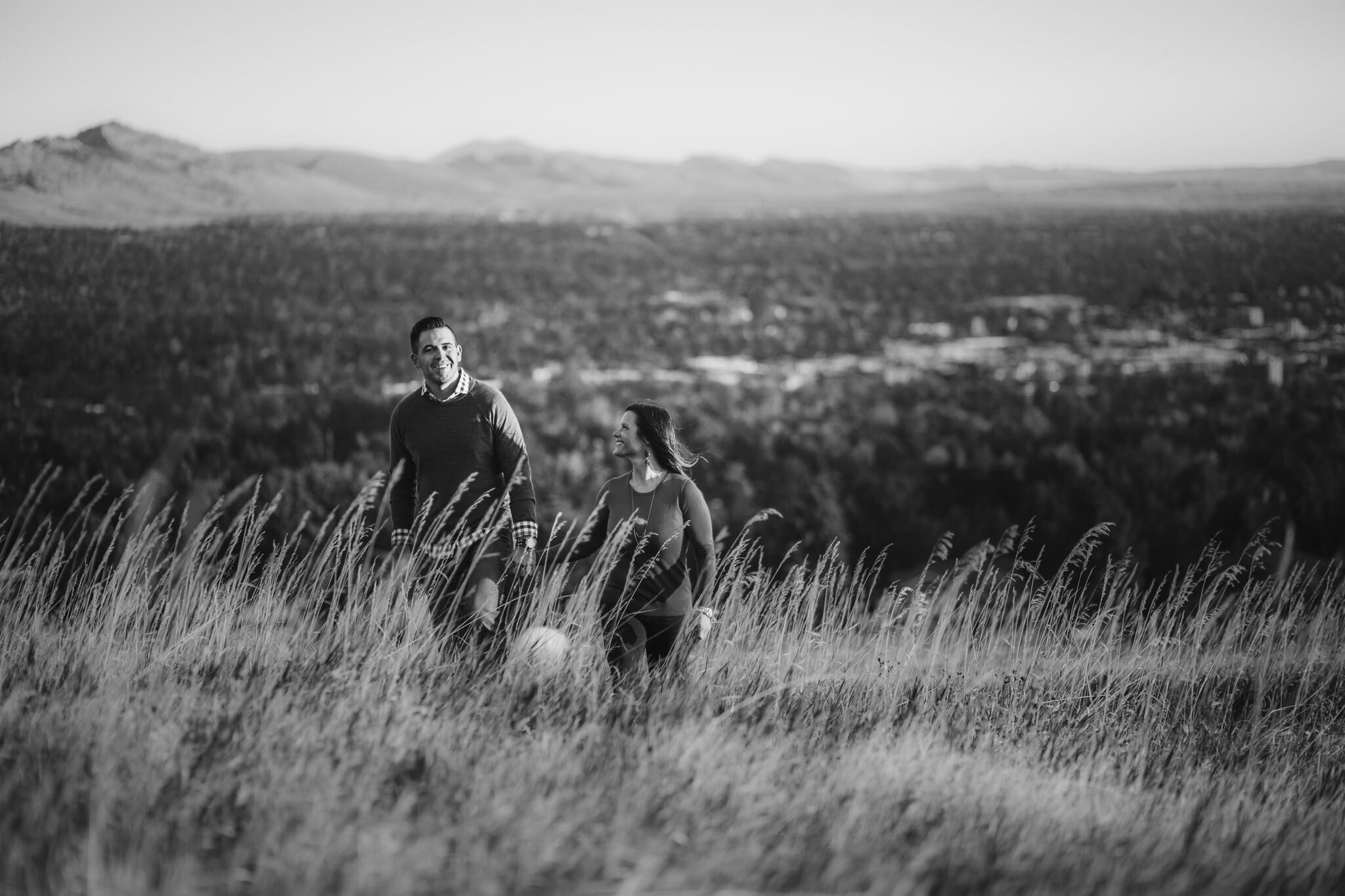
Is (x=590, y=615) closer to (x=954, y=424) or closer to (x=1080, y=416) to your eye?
(x=954, y=424)

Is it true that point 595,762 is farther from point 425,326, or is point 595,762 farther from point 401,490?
point 425,326

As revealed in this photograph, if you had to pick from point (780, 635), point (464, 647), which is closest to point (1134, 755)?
point (780, 635)

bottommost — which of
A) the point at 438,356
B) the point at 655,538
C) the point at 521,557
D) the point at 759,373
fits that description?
the point at 759,373

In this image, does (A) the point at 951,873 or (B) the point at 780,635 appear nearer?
(A) the point at 951,873

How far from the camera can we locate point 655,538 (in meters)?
2.96

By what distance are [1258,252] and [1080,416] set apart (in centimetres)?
695

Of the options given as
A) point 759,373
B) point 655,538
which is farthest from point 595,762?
point 759,373

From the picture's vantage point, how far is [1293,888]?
83.3 inches

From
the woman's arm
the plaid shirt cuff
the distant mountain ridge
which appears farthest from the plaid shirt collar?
the distant mountain ridge

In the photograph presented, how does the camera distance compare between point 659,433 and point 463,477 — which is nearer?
point 659,433

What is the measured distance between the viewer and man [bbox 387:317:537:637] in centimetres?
311

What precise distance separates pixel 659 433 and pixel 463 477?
28.0 inches

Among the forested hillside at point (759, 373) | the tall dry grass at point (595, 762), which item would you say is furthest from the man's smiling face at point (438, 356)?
the forested hillside at point (759, 373)

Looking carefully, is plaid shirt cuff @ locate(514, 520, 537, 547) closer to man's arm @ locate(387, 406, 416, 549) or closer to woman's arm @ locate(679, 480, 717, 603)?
man's arm @ locate(387, 406, 416, 549)
